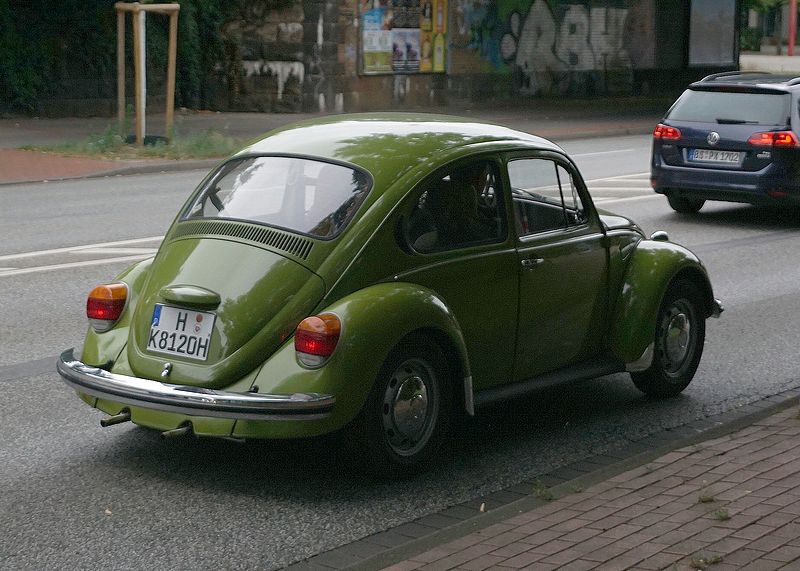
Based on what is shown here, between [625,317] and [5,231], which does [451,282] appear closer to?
[625,317]

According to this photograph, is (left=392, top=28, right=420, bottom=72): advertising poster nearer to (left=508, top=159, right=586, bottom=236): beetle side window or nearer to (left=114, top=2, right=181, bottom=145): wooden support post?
(left=114, top=2, right=181, bottom=145): wooden support post

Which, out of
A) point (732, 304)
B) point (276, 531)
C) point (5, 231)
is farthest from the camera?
point (5, 231)

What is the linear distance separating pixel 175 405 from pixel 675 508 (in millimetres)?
2051

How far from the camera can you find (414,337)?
5719mm

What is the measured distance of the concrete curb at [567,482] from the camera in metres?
4.88

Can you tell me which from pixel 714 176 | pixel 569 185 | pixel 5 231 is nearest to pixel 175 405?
pixel 569 185

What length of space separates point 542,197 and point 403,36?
1040 inches

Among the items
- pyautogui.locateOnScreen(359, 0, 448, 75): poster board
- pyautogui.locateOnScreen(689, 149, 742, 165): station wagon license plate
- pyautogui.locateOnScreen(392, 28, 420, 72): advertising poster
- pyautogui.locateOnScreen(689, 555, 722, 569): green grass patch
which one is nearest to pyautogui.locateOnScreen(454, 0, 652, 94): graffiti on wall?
pyautogui.locateOnScreen(359, 0, 448, 75): poster board

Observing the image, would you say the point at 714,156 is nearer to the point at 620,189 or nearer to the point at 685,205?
the point at 685,205

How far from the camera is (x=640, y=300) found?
6.97m

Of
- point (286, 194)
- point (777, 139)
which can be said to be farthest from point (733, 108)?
point (286, 194)

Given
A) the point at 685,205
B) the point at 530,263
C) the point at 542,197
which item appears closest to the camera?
the point at 530,263

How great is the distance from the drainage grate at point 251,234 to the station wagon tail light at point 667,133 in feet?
31.4

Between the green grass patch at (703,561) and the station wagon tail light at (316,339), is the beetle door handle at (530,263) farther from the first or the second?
the green grass patch at (703,561)
